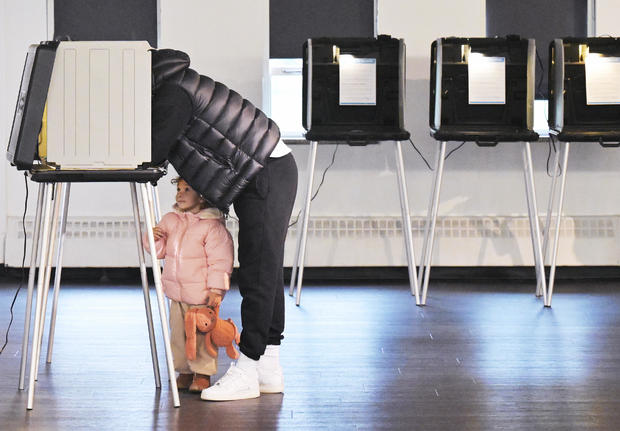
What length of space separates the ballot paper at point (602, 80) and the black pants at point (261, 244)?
2.35 m

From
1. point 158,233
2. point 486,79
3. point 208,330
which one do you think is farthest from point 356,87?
point 208,330

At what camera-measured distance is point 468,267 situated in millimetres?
5336

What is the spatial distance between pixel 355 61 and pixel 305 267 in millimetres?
1196

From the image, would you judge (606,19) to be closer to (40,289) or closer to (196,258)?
(196,258)

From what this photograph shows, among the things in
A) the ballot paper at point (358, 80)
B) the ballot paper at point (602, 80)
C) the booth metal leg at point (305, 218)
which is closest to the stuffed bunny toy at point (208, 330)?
the booth metal leg at point (305, 218)

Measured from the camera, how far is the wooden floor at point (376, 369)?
264 cm

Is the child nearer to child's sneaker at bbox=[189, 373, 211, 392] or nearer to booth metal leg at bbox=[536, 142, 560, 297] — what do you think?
child's sneaker at bbox=[189, 373, 211, 392]

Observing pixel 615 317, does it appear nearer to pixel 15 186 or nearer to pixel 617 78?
pixel 617 78

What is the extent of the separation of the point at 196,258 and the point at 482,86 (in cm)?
225

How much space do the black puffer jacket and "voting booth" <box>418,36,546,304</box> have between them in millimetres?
2030

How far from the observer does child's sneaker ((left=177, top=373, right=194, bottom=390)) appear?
9.70 ft

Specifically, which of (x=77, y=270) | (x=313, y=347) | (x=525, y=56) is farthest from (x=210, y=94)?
(x=77, y=270)

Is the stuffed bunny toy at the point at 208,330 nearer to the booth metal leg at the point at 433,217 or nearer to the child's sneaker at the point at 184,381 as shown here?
the child's sneaker at the point at 184,381

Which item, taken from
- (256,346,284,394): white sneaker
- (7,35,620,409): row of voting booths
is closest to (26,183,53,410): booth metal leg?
(256,346,284,394): white sneaker
